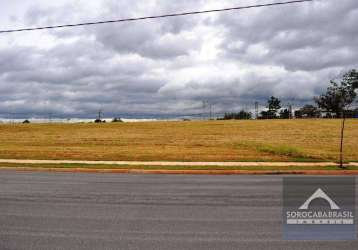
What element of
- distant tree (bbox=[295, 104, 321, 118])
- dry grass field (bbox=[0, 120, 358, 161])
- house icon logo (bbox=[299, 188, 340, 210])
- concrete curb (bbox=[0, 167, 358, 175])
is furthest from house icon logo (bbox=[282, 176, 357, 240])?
Result: distant tree (bbox=[295, 104, 321, 118])

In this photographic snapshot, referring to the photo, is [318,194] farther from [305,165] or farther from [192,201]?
[305,165]

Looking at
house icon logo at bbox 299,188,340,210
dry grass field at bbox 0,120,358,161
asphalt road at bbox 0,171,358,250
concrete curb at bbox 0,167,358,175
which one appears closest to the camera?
asphalt road at bbox 0,171,358,250

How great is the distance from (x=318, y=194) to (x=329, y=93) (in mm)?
141217

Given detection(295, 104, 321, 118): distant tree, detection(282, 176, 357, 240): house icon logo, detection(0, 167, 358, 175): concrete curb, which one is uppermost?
detection(295, 104, 321, 118): distant tree

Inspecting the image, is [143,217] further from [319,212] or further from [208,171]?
[208,171]

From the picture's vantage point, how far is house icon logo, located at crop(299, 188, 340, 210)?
8461 mm

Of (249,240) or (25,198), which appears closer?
(249,240)

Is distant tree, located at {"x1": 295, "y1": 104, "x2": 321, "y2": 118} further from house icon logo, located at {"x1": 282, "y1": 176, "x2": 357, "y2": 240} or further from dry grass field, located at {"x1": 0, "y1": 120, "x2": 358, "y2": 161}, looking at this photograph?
house icon logo, located at {"x1": 282, "y1": 176, "x2": 357, "y2": 240}

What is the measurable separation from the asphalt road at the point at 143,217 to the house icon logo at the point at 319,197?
631mm

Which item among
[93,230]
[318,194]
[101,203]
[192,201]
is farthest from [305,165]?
[93,230]

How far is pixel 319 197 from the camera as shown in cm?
964

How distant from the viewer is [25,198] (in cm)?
969

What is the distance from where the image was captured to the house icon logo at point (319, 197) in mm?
8461

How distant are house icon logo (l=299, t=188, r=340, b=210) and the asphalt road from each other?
0.63m
